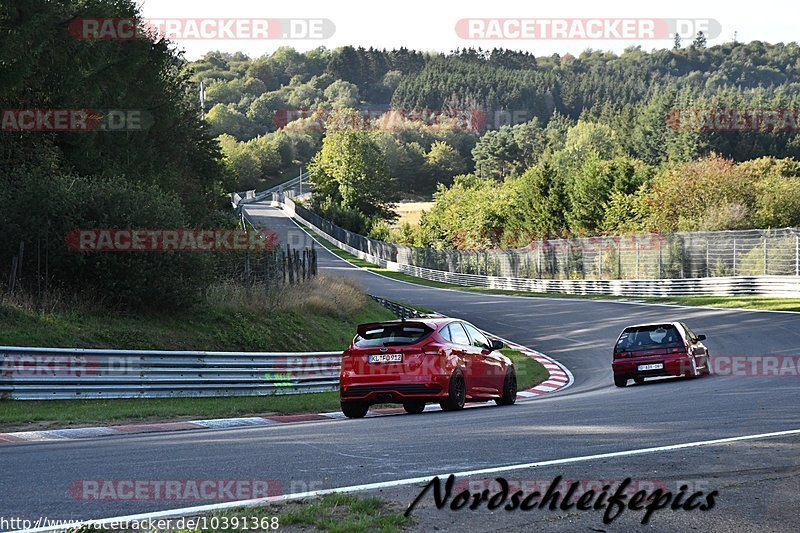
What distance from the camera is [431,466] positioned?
8594 mm

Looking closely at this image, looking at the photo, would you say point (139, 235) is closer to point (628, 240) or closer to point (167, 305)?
point (167, 305)

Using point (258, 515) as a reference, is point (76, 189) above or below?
above

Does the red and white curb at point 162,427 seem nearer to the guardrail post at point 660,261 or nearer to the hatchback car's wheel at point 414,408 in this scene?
the hatchback car's wheel at point 414,408

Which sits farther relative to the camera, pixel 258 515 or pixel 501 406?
pixel 501 406

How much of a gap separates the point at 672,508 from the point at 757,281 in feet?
138

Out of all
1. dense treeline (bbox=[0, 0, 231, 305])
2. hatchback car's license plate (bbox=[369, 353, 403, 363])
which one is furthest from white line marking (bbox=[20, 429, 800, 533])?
dense treeline (bbox=[0, 0, 231, 305])

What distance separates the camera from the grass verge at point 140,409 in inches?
585

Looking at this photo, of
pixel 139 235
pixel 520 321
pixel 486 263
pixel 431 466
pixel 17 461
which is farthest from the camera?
pixel 486 263

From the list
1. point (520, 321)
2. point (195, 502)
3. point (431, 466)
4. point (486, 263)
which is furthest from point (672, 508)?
point (486, 263)

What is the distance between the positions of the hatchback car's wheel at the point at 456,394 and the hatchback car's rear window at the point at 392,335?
2.82ft

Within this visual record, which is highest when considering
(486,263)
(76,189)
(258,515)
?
(76,189)

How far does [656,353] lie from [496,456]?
14299 mm

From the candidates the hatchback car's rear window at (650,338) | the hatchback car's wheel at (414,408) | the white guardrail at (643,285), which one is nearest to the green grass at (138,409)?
the hatchback car's wheel at (414,408)

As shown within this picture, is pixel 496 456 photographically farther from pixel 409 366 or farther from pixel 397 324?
pixel 397 324
